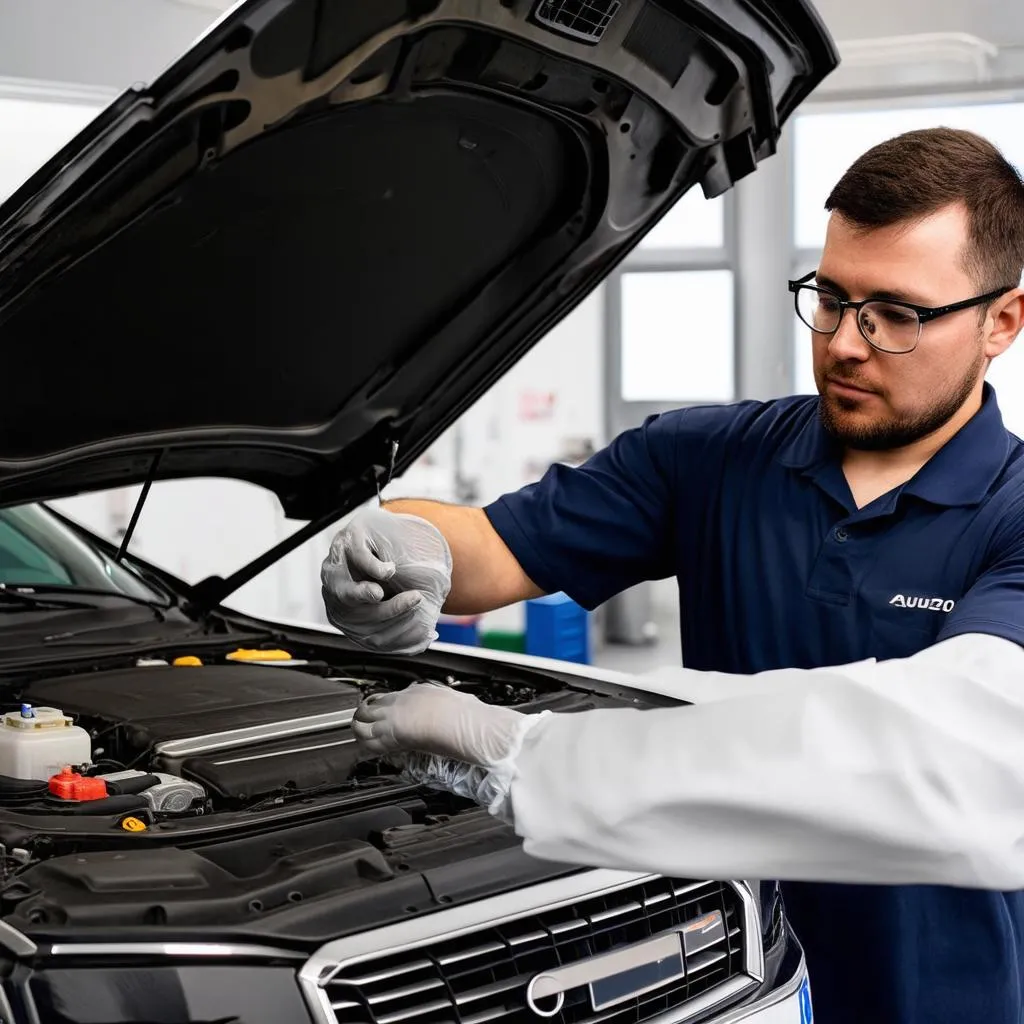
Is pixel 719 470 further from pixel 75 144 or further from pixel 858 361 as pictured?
pixel 75 144

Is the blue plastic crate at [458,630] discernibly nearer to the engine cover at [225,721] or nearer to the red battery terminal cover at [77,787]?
the engine cover at [225,721]

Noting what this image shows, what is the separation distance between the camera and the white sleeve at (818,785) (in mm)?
1123

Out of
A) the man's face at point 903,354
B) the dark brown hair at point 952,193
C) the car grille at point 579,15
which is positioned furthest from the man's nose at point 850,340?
the car grille at point 579,15

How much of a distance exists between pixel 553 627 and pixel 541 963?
3.98 metres

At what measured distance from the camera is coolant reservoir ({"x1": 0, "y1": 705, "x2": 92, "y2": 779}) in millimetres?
1691

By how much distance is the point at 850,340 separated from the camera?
1.67 m

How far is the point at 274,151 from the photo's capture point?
159 centimetres

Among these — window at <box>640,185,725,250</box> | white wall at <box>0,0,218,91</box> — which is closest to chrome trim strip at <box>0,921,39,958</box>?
Result: white wall at <box>0,0,218,91</box>

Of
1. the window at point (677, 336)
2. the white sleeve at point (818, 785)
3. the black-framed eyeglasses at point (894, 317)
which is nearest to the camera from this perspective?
the white sleeve at point (818, 785)

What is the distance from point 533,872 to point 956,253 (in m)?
0.92

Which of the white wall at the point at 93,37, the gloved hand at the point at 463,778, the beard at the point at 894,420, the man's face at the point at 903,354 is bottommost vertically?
the gloved hand at the point at 463,778

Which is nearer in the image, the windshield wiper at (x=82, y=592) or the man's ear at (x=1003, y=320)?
the man's ear at (x=1003, y=320)

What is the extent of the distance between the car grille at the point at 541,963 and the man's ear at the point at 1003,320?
80 cm

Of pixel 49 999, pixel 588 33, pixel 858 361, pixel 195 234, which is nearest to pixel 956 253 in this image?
pixel 858 361
